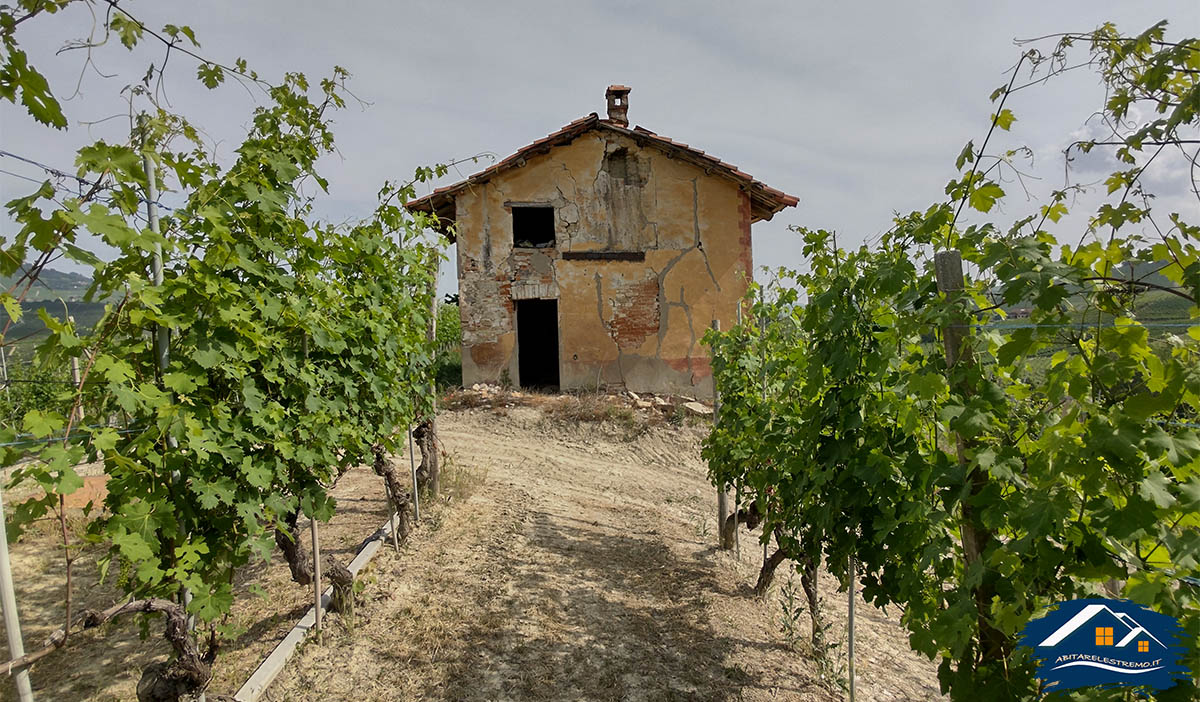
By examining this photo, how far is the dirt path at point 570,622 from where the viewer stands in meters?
3.37

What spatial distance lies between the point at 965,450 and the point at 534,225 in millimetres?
12088

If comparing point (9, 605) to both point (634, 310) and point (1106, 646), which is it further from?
point (634, 310)

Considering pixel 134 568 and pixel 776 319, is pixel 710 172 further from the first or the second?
pixel 134 568

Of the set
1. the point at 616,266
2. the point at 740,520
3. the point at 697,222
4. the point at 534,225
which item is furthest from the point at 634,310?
the point at 740,520

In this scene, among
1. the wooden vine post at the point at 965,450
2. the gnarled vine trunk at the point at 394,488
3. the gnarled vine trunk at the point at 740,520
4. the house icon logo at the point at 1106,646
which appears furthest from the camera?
the gnarled vine trunk at the point at 740,520

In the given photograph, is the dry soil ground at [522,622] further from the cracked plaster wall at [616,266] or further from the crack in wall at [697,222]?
the crack in wall at [697,222]

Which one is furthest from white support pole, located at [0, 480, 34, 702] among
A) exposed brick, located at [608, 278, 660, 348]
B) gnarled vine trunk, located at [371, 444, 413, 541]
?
exposed brick, located at [608, 278, 660, 348]

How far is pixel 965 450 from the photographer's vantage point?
6.29ft

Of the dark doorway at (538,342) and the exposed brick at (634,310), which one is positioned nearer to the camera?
the exposed brick at (634,310)

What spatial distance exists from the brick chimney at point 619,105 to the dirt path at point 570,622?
7679 millimetres

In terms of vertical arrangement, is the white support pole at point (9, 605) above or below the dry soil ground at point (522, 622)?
above

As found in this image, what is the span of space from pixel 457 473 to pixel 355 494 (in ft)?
3.53

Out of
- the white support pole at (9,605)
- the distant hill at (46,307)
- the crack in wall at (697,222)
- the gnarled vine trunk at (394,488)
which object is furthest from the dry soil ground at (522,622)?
the crack in wall at (697,222)

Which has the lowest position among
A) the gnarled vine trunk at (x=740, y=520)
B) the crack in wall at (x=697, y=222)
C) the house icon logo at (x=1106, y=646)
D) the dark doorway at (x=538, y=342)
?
the gnarled vine trunk at (x=740, y=520)
